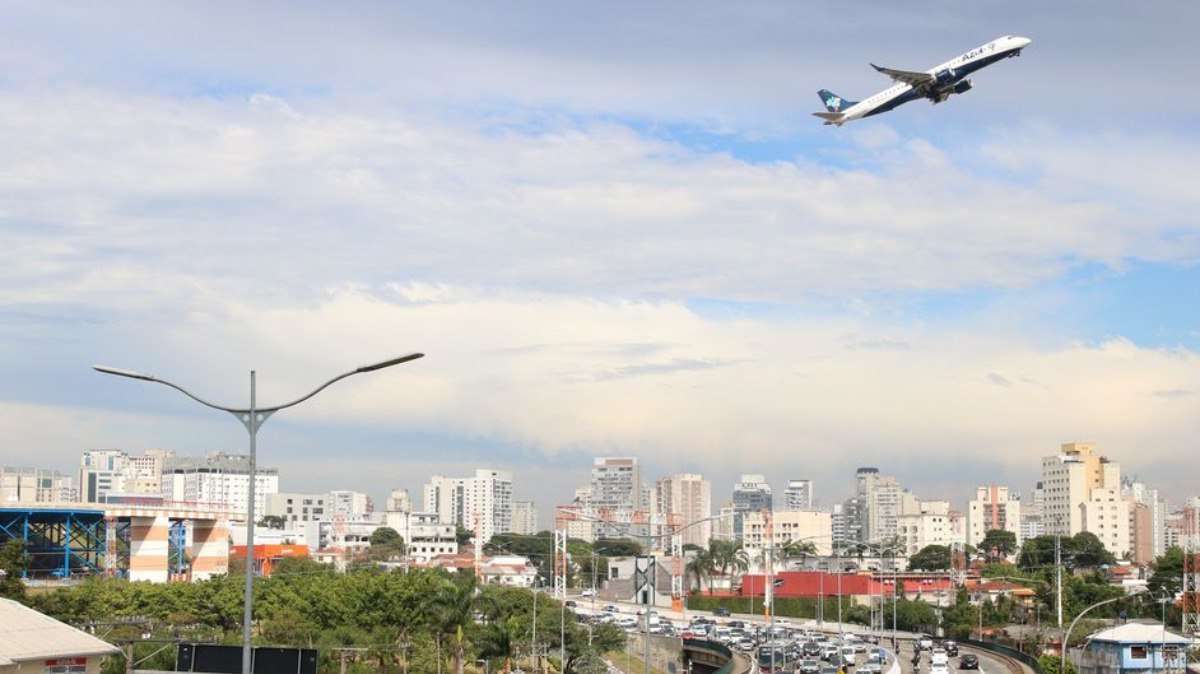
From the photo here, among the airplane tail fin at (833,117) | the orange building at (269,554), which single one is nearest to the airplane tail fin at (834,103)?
the airplane tail fin at (833,117)

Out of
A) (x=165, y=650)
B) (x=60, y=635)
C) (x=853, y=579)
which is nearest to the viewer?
(x=60, y=635)

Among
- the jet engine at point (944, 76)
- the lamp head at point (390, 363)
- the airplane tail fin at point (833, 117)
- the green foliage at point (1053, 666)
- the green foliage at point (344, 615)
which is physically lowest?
the green foliage at point (1053, 666)

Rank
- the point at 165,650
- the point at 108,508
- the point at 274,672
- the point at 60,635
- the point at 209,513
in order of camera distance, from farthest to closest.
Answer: the point at 209,513 < the point at 108,508 < the point at 165,650 < the point at 274,672 < the point at 60,635

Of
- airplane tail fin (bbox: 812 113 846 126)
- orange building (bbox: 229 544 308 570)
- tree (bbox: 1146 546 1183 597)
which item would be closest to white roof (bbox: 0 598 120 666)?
airplane tail fin (bbox: 812 113 846 126)

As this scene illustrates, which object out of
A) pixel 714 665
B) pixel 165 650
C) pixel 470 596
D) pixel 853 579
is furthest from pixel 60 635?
pixel 853 579

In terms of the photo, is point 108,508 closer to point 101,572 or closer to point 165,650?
point 101,572

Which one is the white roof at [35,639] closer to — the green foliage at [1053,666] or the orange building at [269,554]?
the green foliage at [1053,666]

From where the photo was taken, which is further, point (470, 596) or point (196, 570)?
point (196, 570)
